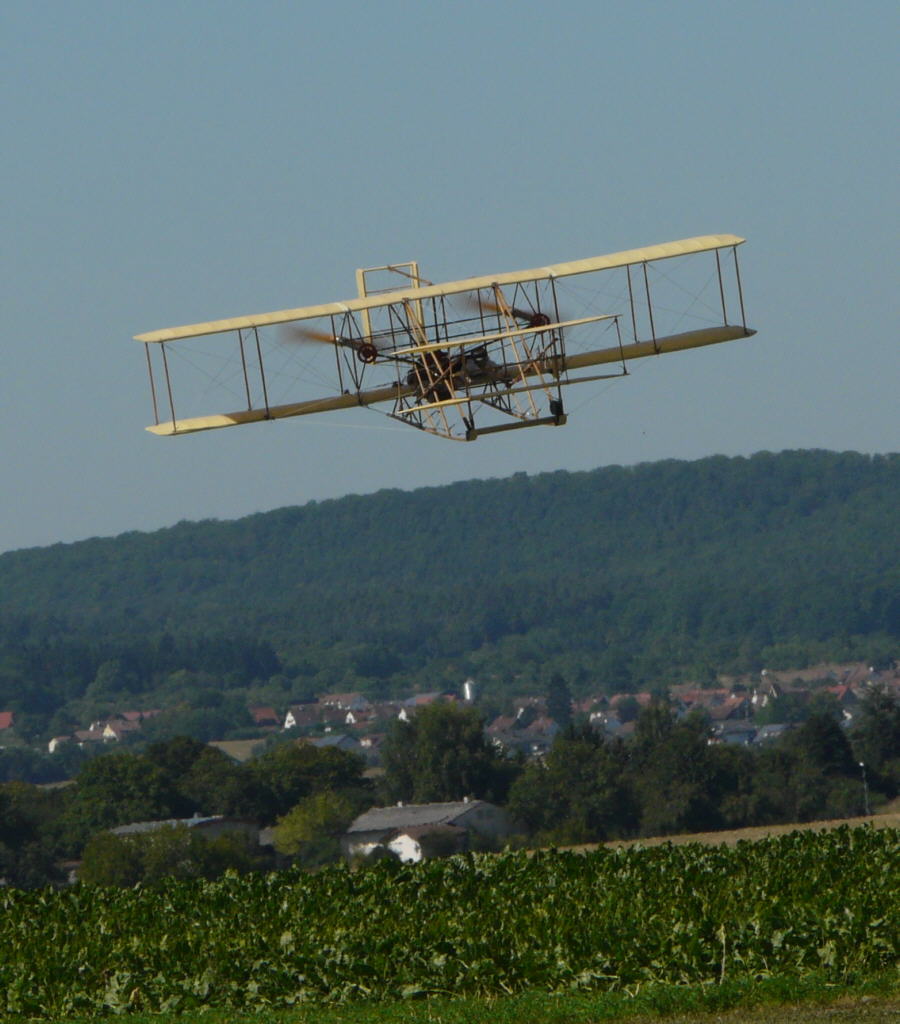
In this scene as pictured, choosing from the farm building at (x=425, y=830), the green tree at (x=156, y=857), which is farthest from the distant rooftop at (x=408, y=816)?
the green tree at (x=156, y=857)

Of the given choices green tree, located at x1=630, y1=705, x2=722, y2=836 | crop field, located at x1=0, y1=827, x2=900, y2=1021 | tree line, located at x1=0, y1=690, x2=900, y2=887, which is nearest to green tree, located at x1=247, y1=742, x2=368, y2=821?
tree line, located at x1=0, y1=690, x2=900, y2=887

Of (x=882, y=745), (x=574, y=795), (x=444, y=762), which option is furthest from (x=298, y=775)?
(x=882, y=745)

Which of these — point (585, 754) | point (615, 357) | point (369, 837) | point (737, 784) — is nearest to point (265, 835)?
point (369, 837)

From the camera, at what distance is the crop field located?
22.2 meters

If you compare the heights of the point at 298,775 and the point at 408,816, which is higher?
the point at 298,775

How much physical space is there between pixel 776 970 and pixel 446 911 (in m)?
5.17

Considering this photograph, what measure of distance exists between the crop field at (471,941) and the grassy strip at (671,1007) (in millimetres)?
346

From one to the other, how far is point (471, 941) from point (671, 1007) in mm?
3641

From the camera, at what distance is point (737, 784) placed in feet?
294

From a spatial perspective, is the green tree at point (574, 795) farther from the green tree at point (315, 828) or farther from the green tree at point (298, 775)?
the green tree at point (298, 775)

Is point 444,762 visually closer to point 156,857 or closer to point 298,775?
point 298,775

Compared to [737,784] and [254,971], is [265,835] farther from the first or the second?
[254,971]

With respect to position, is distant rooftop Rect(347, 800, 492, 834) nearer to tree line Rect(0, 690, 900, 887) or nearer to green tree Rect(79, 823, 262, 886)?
tree line Rect(0, 690, 900, 887)

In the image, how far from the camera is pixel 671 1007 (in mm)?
20438
